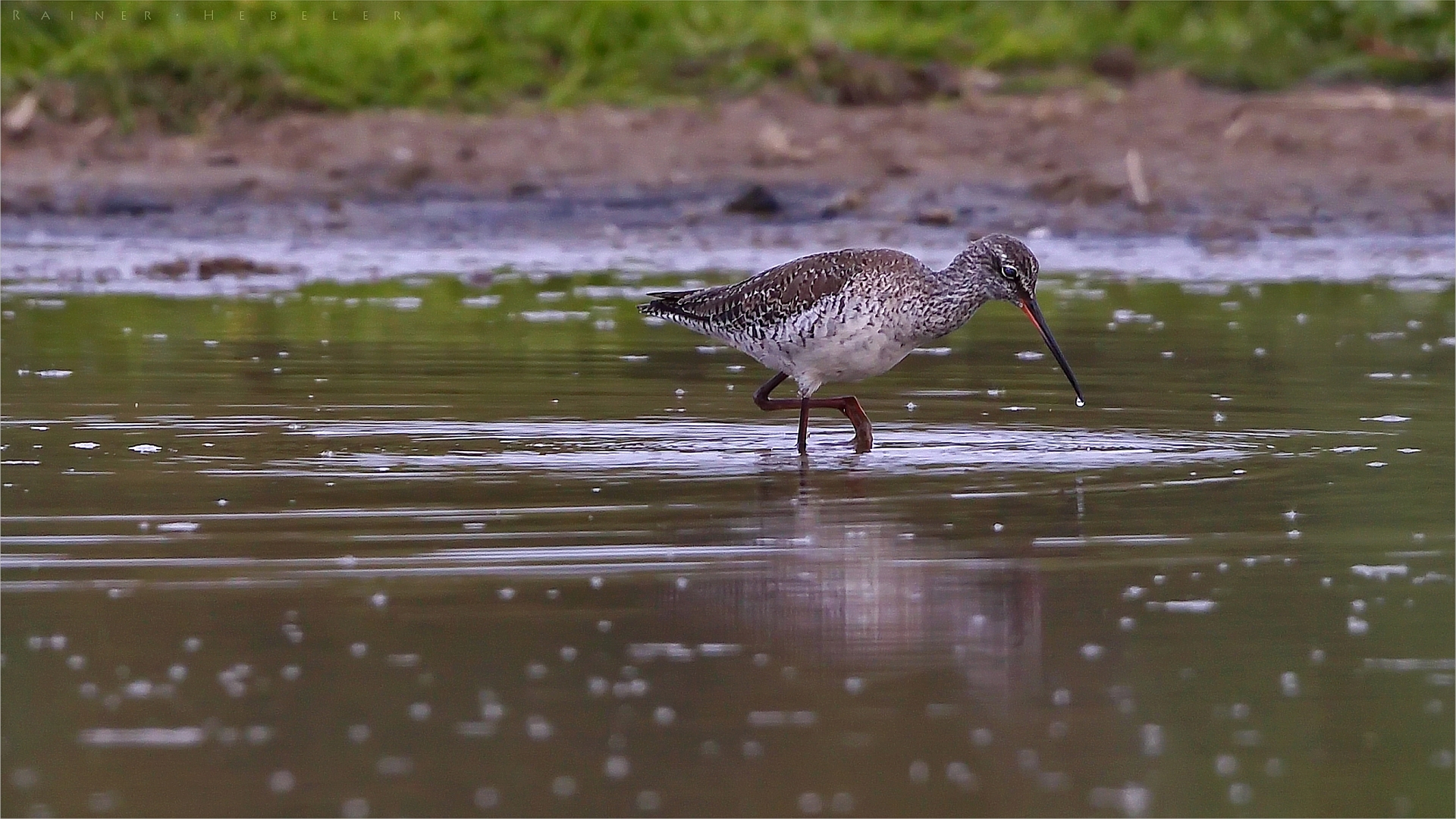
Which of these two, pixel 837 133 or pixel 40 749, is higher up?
pixel 837 133

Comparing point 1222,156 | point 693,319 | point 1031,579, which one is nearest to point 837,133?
point 1222,156

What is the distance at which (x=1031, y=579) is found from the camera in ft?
26.4

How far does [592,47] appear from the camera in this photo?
24609 millimetres

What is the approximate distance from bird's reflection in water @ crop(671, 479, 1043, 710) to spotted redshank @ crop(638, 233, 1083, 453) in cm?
217

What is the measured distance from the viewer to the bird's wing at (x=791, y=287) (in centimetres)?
1120

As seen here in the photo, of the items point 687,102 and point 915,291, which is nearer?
point 915,291

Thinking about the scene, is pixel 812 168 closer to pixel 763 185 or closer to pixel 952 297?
pixel 763 185

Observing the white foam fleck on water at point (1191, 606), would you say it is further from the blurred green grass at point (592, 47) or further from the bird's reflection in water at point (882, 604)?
the blurred green grass at point (592, 47)

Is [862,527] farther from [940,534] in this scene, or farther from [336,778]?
[336,778]

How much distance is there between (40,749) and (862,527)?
3.44 meters

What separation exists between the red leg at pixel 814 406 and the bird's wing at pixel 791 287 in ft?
1.19

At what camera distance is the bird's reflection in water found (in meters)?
7.05

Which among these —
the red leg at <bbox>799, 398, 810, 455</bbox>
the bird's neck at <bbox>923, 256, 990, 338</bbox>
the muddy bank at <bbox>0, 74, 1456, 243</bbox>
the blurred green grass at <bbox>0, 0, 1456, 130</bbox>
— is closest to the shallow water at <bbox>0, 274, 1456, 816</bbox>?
the red leg at <bbox>799, 398, 810, 455</bbox>

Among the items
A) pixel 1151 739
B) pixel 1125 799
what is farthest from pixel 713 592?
pixel 1125 799
